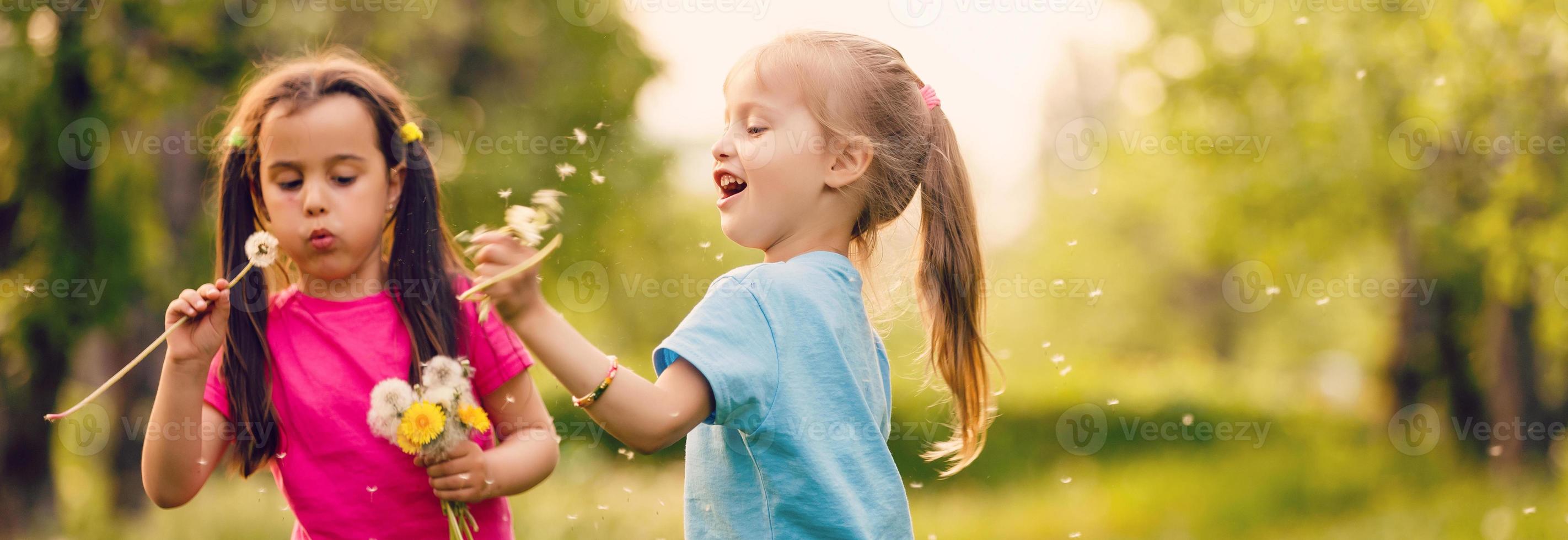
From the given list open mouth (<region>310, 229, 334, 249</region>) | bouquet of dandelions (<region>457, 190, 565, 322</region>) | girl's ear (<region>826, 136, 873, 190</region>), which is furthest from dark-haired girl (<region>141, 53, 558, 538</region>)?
girl's ear (<region>826, 136, 873, 190</region>)

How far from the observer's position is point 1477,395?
45.1 feet

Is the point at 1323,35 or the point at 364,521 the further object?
the point at 1323,35

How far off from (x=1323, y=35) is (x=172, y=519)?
839 cm

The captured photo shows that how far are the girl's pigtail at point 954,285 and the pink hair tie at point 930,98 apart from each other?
0.01m

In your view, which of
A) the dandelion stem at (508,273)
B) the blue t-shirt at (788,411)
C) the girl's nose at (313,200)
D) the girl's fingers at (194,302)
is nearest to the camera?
the dandelion stem at (508,273)

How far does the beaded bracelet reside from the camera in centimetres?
180

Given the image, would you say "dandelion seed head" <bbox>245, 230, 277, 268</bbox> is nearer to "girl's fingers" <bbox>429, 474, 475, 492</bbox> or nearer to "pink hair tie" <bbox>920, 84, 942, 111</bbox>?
"girl's fingers" <bbox>429, 474, 475, 492</bbox>

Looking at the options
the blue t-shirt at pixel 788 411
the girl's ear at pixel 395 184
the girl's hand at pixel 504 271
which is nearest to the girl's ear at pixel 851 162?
the blue t-shirt at pixel 788 411

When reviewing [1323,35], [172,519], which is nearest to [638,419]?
[172,519]

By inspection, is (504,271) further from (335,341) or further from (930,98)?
(930,98)

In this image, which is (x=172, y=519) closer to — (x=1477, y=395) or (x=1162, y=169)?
(x=1162, y=169)

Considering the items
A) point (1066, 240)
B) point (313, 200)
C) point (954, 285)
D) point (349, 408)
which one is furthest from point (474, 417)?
point (1066, 240)

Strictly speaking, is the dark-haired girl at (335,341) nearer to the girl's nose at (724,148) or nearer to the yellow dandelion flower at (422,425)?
the yellow dandelion flower at (422,425)

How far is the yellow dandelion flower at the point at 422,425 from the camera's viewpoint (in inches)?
83.5
